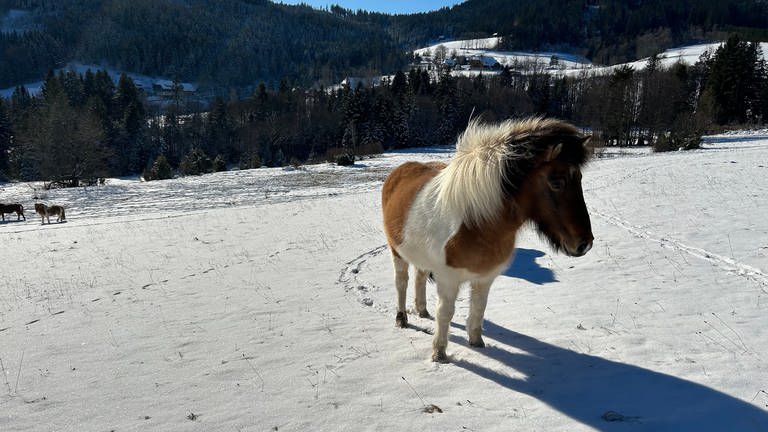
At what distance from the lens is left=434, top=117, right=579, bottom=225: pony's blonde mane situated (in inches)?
130

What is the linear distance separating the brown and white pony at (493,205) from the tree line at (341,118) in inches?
1051

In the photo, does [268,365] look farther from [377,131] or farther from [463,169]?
[377,131]

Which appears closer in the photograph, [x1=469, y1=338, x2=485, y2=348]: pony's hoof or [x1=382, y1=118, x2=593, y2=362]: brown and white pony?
[x1=382, y1=118, x2=593, y2=362]: brown and white pony

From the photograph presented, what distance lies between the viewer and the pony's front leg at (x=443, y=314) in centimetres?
383

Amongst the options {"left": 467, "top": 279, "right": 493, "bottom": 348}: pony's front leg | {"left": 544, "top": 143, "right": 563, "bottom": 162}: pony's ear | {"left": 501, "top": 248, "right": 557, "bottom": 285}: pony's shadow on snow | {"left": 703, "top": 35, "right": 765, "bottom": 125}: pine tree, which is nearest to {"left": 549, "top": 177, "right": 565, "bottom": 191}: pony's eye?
{"left": 544, "top": 143, "right": 563, "bottom": 162}: pony's ear

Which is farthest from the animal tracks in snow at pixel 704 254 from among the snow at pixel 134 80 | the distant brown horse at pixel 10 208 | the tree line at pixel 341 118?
the snow at pixel 134 80

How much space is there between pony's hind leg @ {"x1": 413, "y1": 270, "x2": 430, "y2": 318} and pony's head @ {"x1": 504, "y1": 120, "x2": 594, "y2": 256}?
216 centimetres

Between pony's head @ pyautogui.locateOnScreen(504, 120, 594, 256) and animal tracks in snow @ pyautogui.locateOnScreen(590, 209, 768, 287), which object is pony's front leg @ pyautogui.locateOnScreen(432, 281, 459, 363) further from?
animal tracks in snow @ pyautogui.locateOnScreen(590, 209, 768, 287)

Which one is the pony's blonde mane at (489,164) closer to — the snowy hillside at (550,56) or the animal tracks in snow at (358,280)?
the animal tracks in snow at (358,280)

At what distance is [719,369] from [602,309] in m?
1.63

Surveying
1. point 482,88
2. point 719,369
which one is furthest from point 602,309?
point 482,88

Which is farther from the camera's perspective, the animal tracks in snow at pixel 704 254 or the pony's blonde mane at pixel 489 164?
the animal tracks in snow at pixel 704 254

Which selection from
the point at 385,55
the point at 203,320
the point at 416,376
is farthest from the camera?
the point at 385,55

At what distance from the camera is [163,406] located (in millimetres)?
3443
